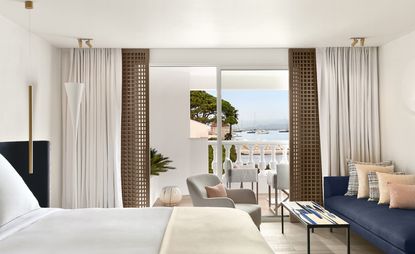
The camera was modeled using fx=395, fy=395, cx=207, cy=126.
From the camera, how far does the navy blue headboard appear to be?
4031mm

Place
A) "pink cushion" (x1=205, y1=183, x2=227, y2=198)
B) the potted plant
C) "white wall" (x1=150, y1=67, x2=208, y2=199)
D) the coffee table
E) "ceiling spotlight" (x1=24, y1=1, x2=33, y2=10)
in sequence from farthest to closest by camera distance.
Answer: "white wall" (x1=150, y1=67, x2=208, y2=199) < the potted plant < "pink cushion" (x1=205, y1=183, x2=227, y2=198) < the coffee table < "ceiling spotlight" (x1=24, y1=1, x2=33, y2=10)

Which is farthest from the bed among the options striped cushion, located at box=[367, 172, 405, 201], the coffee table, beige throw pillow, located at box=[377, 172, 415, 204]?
striped cushion, located at box=[367, 172, 405, 201]

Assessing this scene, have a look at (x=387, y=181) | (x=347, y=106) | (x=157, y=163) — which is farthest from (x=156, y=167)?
(x=387, y=181)

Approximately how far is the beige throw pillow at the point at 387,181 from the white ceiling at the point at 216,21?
5.51ft

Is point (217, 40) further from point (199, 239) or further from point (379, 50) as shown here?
point (199, 239)

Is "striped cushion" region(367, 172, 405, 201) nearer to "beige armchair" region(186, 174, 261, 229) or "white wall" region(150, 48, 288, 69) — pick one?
"beige armchair" region(186, 174, 261, 229)

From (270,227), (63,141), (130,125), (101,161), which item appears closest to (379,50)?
(270,227)

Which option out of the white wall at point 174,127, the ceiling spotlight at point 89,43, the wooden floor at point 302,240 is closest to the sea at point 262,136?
the wooden floor at point 302,240

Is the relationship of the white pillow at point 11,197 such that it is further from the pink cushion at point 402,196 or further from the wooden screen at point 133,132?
the pink cushion at point 402,196

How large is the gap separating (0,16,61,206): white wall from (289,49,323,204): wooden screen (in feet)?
10.5

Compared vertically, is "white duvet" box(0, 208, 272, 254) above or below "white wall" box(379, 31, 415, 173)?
below

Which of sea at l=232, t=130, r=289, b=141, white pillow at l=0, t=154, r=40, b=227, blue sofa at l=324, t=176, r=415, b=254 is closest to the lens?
white pillow at l=0, t=154, r=40, b=227

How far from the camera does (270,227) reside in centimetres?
521

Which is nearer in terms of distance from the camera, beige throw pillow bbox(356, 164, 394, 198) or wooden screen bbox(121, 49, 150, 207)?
beige throw pillow bbox(356, 164, 394, 198)
